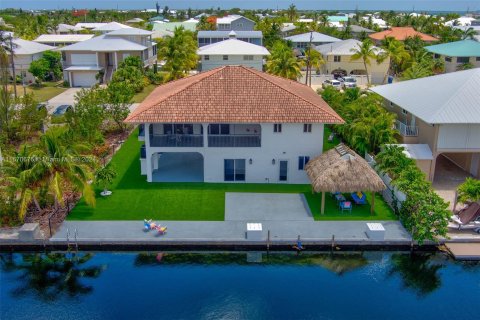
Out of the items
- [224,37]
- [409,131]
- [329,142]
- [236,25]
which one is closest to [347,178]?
[409,131]

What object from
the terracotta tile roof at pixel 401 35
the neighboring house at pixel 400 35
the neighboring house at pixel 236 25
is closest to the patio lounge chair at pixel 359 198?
the neighboring house at pixel 400 35

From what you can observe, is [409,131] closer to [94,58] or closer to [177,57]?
[177,57]

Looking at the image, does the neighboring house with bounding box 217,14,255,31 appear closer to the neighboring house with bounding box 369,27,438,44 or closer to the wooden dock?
the neighboring house with bounding box 369,27,438,44

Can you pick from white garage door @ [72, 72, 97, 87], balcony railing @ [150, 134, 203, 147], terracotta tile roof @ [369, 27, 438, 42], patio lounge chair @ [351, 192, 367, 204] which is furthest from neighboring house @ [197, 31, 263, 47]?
patio lounge chair @ [351, 192, 367, 204]

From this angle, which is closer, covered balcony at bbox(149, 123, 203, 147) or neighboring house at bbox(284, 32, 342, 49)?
covered balcony at bbox(149, 123, 203, 147)

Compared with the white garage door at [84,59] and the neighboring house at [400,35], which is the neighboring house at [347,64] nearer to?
the neighboring house at [400,35]

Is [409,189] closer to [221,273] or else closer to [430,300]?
[430,300]

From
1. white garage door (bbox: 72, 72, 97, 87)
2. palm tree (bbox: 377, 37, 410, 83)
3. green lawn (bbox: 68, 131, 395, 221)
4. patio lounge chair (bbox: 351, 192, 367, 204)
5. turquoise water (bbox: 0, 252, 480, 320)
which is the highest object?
palm tree (bbox: 377, 37, 410, 83)
